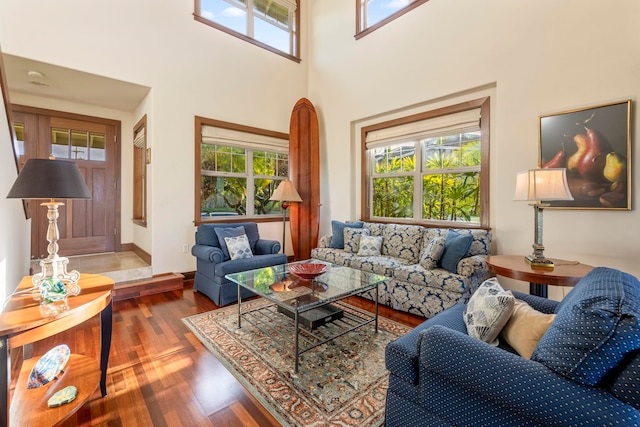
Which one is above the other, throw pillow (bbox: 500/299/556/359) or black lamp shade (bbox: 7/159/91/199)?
black lamp shade (bbox: 7/159/91/199)

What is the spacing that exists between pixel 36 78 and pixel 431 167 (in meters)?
5.17

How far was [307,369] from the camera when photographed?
2037 millimetres

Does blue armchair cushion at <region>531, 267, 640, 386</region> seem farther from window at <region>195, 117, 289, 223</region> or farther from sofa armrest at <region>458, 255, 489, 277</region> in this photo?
window at <region>195, 117, 289, 223</region>

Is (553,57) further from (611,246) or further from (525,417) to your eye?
(525,417)

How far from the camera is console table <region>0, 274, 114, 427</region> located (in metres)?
1.18

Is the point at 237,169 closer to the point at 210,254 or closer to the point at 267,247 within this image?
the point at 267,247

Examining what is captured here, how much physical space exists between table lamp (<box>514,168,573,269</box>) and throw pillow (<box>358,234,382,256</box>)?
170 cm

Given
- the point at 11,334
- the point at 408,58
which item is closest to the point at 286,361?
the point at 11,334

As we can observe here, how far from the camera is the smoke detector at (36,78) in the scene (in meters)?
3.47

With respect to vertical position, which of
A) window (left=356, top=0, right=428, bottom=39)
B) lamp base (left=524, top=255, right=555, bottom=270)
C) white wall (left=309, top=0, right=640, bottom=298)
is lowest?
lamp base (left=524, top=255, right=555, bottom=270)

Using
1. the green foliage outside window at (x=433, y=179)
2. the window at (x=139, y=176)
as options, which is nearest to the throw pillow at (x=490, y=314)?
the green foliage outside window at (x=433, y=179)

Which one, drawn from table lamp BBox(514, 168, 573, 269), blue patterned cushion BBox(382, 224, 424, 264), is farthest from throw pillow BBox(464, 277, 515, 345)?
blue patterned cushion BBox(382, 224, 424, 264)

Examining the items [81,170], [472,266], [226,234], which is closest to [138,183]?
[81,170]

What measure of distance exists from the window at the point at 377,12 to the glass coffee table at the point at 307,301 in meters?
3.72
